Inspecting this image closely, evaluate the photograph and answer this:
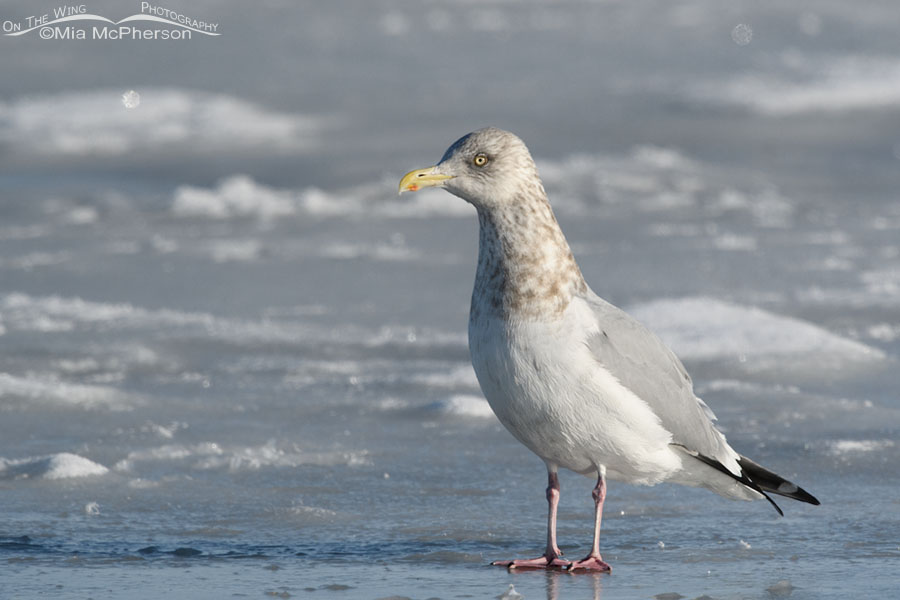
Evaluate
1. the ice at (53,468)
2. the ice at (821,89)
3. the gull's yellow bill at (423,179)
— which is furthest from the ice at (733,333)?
the ice at (821,89)

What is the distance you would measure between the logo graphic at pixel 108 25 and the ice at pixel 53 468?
16381 millimetres

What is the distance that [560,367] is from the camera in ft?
14.7

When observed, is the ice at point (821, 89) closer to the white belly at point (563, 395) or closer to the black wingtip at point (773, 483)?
the black wingtip at point (773, 483)

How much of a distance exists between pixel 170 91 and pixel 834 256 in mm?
11503

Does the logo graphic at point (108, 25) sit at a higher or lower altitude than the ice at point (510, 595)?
higher

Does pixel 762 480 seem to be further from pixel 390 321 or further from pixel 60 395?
pixel 390 321

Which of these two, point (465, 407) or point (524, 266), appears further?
point (465, 407)

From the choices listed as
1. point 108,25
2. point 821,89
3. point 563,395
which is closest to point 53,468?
point 563,395

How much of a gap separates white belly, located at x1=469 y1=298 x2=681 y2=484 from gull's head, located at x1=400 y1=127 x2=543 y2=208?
0.43 meters

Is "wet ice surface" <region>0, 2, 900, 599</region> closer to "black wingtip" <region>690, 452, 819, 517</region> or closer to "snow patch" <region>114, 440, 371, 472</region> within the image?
"snow patch" <region>114, 440, 371, 472</region>

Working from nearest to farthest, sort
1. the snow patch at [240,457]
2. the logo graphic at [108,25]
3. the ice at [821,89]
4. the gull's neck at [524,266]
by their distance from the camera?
the gull's neck at [524,266], the snow patch at [240,457], the ice at [821,89], the logo graphic at [108,25]

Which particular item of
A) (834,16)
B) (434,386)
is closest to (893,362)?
(434,386)

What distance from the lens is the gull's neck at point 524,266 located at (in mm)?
4590

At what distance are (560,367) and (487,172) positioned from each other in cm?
74
